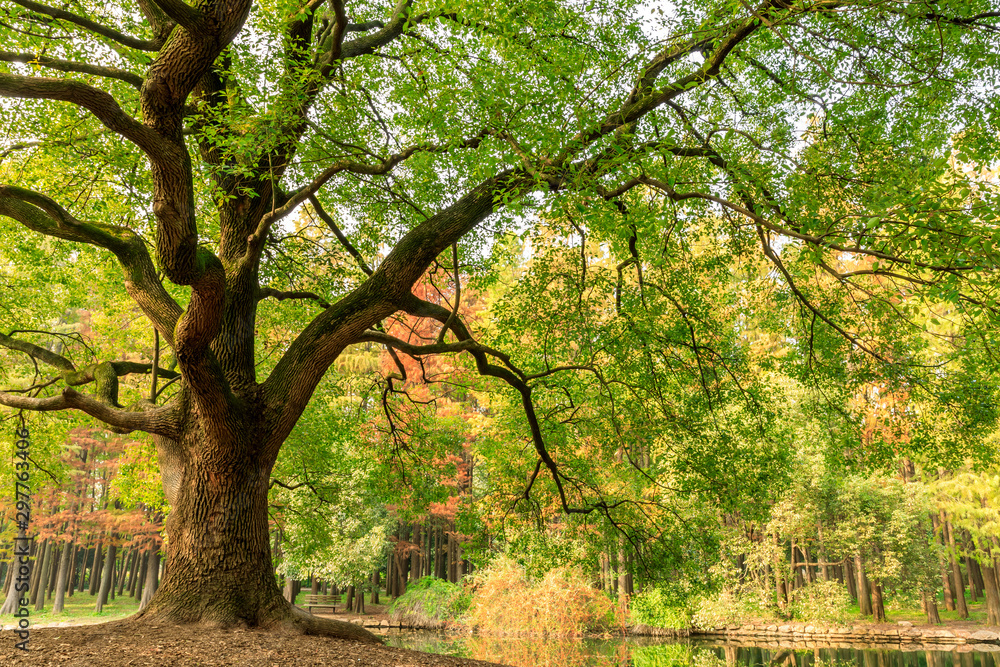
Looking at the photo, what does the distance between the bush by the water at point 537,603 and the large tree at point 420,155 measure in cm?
1040

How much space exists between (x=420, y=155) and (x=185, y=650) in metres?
4.57

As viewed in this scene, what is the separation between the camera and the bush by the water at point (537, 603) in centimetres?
1669

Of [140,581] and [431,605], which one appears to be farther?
[140,581]

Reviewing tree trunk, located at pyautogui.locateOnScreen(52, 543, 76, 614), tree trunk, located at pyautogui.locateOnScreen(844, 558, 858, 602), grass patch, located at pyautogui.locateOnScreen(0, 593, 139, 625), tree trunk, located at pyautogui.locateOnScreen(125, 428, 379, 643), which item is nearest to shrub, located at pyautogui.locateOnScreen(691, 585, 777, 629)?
tree trunk, located at pyautogui.locateOnScreen(844, 558, 858, 602)

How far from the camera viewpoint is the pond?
44.1ft

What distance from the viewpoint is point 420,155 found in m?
5.66

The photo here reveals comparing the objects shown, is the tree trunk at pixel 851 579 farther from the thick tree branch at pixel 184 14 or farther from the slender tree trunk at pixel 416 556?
the thick tree branch at pixel 184 14

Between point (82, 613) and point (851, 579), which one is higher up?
point (851, 579)

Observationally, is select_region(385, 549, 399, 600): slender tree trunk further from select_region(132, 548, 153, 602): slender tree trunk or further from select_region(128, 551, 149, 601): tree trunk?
select_region(128, 551, 149, 601): tree trunk

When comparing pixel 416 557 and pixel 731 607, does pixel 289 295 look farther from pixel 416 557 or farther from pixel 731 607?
pixel 416 557

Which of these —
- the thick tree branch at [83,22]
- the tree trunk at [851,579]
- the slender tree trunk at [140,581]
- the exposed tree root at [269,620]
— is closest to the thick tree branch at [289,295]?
the thick tree branch at [83,22]

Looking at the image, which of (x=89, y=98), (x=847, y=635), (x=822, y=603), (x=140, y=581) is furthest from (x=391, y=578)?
(x=89, y=98)

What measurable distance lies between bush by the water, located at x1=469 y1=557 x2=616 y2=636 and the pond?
388mm

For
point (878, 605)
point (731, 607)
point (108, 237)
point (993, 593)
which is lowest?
point (878, 605)
